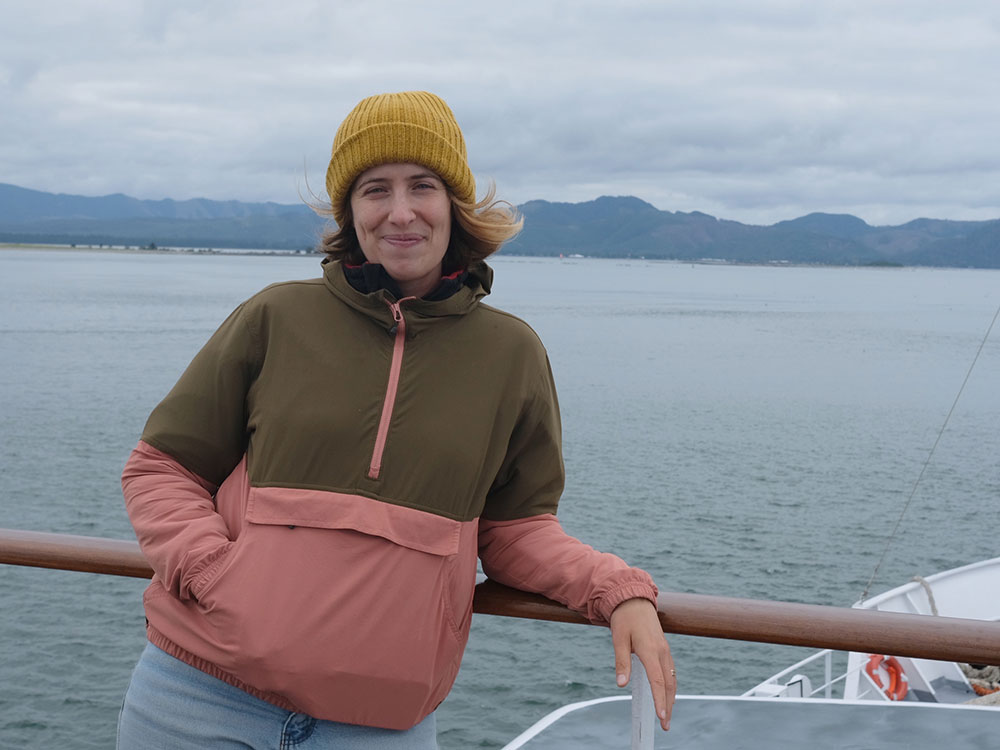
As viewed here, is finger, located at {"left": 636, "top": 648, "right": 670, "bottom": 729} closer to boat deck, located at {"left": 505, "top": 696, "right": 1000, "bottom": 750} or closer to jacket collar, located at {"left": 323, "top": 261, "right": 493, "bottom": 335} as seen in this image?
jacket collar, located at {"left": 323, "top": 261, "right": 493, "bottom": 335}

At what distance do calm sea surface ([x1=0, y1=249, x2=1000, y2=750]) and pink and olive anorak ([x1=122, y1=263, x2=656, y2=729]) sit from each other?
25.6 ft

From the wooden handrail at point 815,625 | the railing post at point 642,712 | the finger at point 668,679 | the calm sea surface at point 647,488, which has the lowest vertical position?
the calm sea surface at point 647,488

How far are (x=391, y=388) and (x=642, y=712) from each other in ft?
2.41

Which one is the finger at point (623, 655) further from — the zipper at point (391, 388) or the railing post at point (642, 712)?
the zipper at point (391, 388)

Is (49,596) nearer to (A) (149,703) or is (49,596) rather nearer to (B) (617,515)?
(B) (617,515)

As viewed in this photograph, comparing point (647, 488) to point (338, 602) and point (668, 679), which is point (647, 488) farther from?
point (338, 602)

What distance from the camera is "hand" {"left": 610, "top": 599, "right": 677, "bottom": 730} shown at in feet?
5.45

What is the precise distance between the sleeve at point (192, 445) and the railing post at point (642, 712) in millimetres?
759

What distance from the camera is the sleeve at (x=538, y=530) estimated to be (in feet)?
5.92

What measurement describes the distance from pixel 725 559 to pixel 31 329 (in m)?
37.8

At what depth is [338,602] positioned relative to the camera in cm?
162

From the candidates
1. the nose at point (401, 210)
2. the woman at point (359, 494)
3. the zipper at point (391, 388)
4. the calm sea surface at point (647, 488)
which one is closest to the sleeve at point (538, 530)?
the woman at point (359, 494)

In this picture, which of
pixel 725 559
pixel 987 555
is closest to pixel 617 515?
pixel 725 559

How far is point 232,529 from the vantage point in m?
1.79
